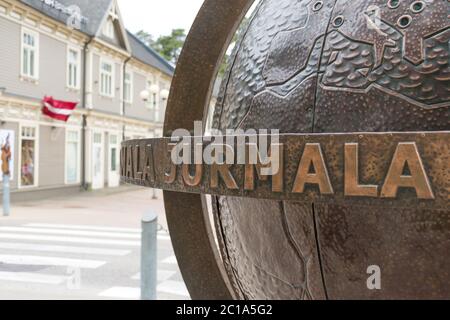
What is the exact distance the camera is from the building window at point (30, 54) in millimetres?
15039

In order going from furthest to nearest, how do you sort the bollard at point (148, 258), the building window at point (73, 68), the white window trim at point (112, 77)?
the white window trim at point (112, 77), the building window at point (73, 68), the bollard at point (148, 258)

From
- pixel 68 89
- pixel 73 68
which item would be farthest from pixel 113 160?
pixel 73 68

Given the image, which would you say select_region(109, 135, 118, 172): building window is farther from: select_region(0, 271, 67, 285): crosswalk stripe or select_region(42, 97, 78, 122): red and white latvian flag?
select_region(0, 271, 67, 285): crosswalk stripe

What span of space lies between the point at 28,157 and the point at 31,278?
33.4 ft

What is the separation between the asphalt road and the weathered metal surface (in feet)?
10.3

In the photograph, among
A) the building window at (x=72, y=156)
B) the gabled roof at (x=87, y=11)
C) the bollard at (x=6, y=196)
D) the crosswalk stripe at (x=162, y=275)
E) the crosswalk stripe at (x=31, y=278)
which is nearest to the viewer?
the crosswalk stripe at (x=31, y=278)

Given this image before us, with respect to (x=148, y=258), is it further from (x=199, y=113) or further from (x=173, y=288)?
(x=199, y=113)

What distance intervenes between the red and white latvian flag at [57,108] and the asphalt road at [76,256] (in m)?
3.95

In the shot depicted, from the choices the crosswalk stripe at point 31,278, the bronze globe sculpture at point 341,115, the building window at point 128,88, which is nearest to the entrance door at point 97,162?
the building window at point 128,88

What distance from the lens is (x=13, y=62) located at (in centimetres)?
1456

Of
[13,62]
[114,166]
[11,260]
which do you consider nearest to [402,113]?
[11,260]

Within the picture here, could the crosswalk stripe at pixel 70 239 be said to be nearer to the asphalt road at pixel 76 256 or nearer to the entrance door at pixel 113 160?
the asphalt road at pixel 76 256

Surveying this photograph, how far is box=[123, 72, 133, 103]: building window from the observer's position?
22.3 metres
